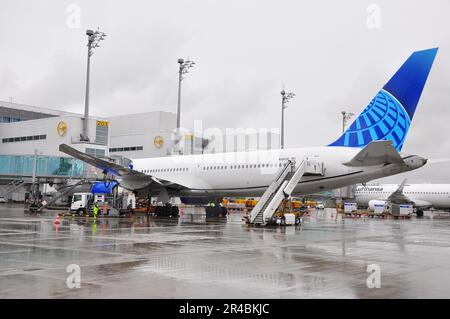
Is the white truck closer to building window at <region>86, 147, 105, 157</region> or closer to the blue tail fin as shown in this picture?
the blue tail fin

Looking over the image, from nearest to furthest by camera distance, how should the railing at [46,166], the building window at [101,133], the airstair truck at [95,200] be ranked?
the airstair truck at [95,200] < the railing at [46,166] < the building window at [101,133]

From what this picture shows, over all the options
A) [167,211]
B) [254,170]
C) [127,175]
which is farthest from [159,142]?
[254,170]

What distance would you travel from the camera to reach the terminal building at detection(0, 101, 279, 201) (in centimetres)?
5209

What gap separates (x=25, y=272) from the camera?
870 cm

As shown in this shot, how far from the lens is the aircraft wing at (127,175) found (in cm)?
2817

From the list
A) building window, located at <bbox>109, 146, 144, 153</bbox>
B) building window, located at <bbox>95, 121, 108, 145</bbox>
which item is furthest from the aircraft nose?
building window, located at <bbox>109, 146, 144, 153</bbox>

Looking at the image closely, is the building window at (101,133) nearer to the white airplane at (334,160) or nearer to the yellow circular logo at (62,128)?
the yellow circular logo at (62,128)

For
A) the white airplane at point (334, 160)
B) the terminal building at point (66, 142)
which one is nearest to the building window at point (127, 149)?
the terminal building at point (66, 142)

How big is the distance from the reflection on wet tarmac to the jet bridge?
7.07m

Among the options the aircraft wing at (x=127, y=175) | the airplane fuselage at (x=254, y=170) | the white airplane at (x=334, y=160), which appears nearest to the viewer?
the white airplane at (x=334, y=160)

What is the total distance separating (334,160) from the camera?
24250mm

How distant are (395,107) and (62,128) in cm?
5070

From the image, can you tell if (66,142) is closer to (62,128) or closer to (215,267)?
(62,128)

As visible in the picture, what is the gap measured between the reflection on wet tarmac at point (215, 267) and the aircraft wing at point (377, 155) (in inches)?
247
